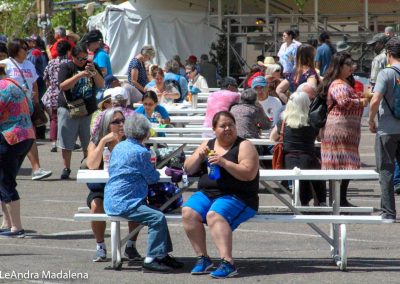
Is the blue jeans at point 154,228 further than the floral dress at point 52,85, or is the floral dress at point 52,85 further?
the floral dress at point 52,85

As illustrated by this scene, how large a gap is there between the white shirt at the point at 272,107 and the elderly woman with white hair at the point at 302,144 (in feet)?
7.19

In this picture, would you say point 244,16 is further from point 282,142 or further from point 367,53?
point 282,142

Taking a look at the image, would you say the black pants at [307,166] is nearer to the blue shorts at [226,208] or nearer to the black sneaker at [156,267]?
the blue shorts at [226,208]

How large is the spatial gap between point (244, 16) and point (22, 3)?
45.9ft

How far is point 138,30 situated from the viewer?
29266mm

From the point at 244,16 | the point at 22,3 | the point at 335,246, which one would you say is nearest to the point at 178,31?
the point at 244,16

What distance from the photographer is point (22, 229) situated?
10.8m

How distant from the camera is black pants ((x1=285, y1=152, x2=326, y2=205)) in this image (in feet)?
40.0

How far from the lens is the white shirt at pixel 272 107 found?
14.6 meters

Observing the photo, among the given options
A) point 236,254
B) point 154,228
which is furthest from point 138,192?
point 236,254

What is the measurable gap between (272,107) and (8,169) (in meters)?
4.92

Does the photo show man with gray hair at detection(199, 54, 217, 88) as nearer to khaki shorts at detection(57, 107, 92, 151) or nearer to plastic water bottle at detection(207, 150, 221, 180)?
khaki shorts at detection(57, 107, 92, 151)

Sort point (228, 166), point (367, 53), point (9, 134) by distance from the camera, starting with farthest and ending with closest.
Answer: point (367, 53) < point (9, 134) < point (228, 166)

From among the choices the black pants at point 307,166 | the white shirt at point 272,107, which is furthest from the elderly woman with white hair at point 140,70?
the black pants at point 307,166
